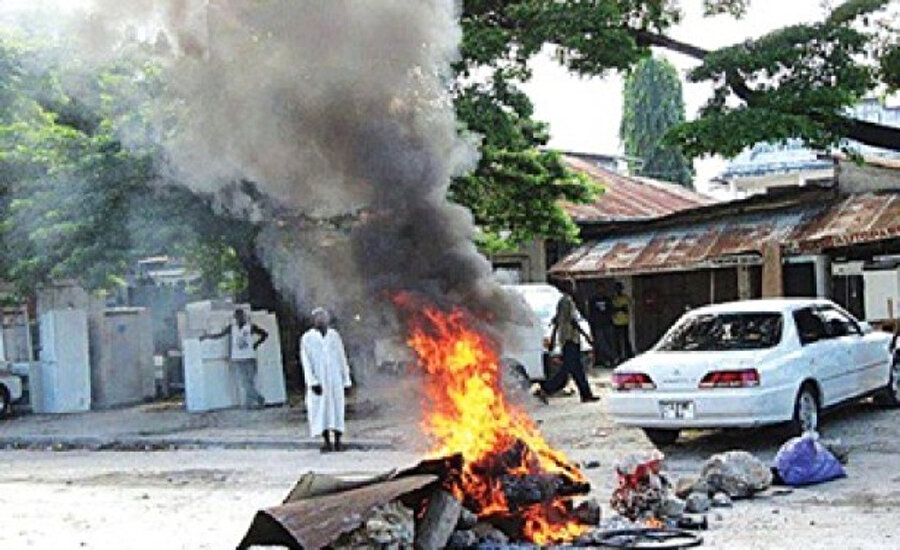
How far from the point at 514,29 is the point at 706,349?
6.24m

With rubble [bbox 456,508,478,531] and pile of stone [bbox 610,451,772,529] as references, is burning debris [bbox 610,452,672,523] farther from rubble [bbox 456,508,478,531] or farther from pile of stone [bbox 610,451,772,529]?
rubble [bbox 456,508,478,531]

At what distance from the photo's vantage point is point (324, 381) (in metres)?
13.9

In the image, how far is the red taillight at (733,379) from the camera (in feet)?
36.2

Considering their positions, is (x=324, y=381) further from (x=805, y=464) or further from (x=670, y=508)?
(x=670, y=508)

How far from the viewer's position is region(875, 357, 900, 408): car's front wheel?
14.1 meters

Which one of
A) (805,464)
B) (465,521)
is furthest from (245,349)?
(465,521)

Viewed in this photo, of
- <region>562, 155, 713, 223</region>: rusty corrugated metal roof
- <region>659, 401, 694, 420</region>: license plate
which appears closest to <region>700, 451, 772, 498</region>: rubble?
<region>659, 401, 694, 420</region>: license plate

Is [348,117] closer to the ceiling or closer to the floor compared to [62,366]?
closer to the ceiling

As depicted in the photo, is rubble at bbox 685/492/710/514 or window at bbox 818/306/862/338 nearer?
rubble at bbox 685/492/710/514

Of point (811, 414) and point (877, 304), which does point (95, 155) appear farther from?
point (877, 304)

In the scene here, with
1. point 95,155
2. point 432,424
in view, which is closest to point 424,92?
point 432,424

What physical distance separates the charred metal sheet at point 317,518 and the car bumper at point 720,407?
4285mm

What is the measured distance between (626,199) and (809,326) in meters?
16.6

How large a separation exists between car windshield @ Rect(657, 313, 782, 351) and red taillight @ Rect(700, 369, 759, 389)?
61 cm
